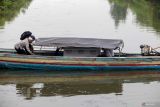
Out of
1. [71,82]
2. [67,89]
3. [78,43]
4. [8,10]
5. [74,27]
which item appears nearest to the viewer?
[67,89]

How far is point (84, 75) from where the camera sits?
15.3 metres

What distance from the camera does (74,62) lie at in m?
15.5

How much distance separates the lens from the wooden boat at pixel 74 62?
1531cm

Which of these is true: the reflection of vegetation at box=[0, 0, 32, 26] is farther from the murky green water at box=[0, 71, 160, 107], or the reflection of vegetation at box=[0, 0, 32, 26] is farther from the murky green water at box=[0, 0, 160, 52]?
the murky green water at box=[0, 71, 160, 107]

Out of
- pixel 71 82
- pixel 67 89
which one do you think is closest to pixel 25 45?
pixel 71 82

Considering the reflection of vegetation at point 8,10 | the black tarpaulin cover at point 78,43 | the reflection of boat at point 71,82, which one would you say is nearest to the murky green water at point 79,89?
the reflection of boat at point 71,82

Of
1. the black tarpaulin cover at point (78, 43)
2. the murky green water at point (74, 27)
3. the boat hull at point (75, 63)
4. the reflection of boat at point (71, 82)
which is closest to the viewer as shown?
the reflection of boat at point (71, 82)

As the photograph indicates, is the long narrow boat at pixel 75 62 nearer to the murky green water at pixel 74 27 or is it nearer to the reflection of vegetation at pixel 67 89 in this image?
the reflection of vegetation at pixel 67 89

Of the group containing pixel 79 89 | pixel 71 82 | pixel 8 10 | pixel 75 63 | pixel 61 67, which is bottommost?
pixel 79 89

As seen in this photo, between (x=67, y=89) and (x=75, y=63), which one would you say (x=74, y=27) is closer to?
(x=75, y=63)

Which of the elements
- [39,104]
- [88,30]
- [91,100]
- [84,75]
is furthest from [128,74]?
[88,30]

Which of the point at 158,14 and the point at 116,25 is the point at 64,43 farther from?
the point at 158,14

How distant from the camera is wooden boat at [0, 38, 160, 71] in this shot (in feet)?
50.2

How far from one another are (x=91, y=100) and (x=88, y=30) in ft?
46.8
